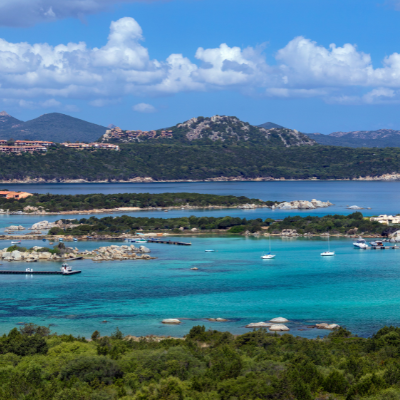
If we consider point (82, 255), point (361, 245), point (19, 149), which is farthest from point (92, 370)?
point (19, 149)

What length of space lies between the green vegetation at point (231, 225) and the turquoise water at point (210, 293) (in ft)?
44.3

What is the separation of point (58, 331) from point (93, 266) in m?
19.3

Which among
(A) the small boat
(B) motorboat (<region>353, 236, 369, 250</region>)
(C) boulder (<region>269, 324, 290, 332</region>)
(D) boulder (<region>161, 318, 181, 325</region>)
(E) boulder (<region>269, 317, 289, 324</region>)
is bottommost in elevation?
(D) boulder (<region>161, 318, 181, 325</region>)

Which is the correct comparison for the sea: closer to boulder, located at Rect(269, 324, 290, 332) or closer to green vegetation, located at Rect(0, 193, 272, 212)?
boulder, located at Rect(269, 324, 290, 332)

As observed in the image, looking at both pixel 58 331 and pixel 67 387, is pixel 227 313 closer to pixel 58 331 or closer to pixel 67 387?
pixel 58 331

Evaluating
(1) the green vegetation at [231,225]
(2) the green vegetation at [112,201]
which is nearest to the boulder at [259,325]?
(1) the green vegetation at [231,225]

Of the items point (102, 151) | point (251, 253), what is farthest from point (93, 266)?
point (102, 151)

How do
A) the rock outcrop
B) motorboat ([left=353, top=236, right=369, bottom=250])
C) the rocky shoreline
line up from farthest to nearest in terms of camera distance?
1. the rock outcrop
2. motorboat ([left=353, top=236, right=369, bottom=250])
3. the rocky shoreline

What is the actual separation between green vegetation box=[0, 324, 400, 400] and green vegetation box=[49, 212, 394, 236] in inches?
1747

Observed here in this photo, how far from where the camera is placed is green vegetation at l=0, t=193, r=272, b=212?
95925 mm

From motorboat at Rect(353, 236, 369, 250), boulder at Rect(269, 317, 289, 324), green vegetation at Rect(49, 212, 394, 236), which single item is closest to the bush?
boulder at Rect(269, 317, 289, 324)

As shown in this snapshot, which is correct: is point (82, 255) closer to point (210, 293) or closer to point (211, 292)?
point (211, 292)

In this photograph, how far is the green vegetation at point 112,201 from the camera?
95925 mm

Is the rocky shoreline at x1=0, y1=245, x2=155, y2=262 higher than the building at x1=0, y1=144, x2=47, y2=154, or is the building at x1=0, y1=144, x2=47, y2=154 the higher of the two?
the building at x1=0, y1=144, x2=47, y2=154
